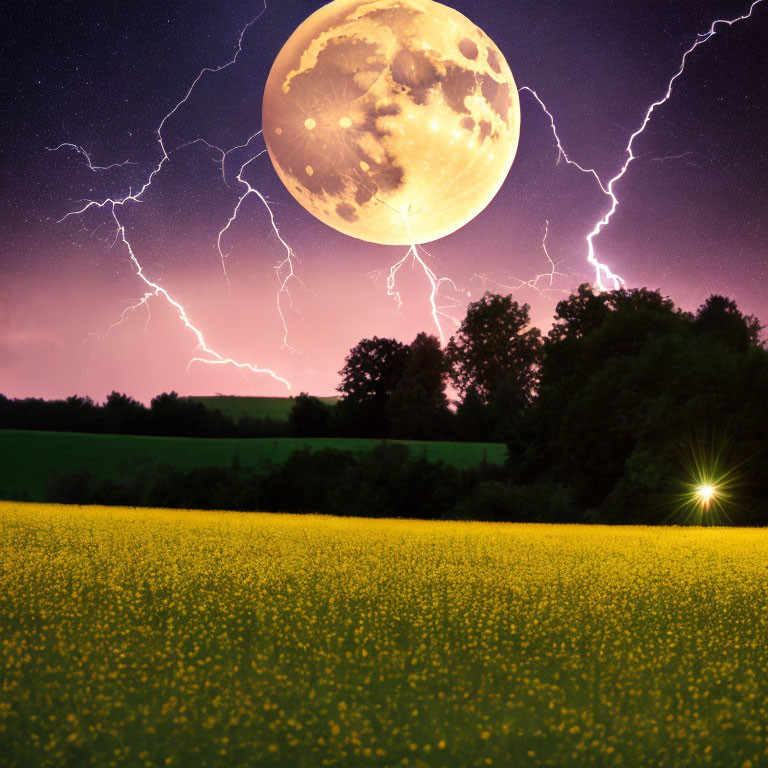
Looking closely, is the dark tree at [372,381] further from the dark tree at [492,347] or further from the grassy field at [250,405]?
the grassy field at [250,405]

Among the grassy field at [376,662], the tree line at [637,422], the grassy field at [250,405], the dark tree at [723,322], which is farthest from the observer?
the grassy field at [250,405]

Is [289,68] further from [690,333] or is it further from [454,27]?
[690,333]

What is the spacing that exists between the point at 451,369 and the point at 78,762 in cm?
5760

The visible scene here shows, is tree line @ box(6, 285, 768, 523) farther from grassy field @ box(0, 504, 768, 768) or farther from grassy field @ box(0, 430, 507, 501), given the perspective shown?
grassy field @ box(0, 504, 768, 768)

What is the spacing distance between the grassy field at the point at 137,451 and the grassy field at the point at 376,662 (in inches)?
1426

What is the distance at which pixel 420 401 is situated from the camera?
200ft

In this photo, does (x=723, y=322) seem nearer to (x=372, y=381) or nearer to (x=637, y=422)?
(x=637, y=422)

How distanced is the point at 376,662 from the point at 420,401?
5408cm

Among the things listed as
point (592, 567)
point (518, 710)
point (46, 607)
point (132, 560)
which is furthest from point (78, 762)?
point (592, 567)

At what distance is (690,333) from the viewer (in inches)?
1497

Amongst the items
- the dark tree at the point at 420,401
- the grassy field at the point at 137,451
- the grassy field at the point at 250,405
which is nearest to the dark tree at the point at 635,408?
the grassy field at the point at 137,451

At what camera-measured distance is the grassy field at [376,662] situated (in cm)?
490

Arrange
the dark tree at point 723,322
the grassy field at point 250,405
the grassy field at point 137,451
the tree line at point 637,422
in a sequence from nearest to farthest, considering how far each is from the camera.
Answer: the tree line at point 637,422, the dark tree at point 723,322, the grassy field at point 137,451, the grassy field at point 250,405

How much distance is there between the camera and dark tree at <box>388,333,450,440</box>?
197 feet
